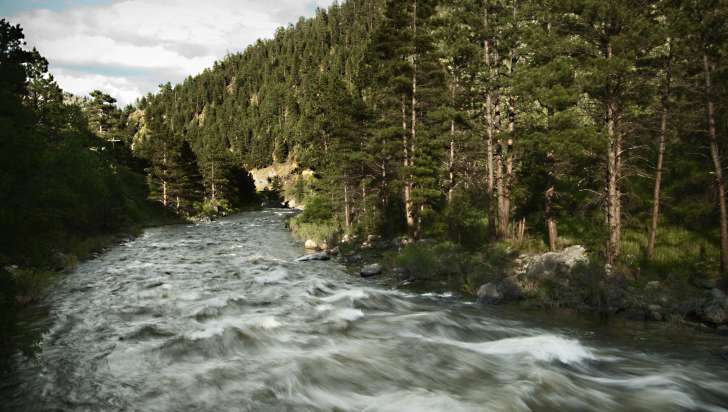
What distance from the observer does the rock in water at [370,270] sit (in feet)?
68.6

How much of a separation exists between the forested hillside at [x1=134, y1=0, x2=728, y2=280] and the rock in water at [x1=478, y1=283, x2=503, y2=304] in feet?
14.0

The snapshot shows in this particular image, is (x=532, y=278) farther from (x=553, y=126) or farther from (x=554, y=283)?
(x=553, y=126)

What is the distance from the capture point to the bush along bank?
13102mm

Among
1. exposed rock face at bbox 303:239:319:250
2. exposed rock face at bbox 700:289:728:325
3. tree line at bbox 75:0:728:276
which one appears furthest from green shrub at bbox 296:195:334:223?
exposed rock face at bbox 700:289:728:325

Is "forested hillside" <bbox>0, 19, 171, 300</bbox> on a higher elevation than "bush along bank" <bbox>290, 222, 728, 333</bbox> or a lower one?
higher

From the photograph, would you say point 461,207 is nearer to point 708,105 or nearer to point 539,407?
point 708,105

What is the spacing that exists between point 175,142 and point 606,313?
6177 cm

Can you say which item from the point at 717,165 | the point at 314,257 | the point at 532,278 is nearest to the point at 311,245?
the point at 314,257

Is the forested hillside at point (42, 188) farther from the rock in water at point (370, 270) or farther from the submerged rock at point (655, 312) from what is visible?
the submerged rock at point (655, 312)

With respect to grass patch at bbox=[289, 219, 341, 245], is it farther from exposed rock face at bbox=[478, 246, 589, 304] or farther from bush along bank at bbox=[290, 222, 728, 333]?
exposed rock face at bbox=[478, 246, 589, 304]

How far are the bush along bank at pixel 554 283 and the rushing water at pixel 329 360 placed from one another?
157cm

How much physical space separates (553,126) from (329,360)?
13.3m

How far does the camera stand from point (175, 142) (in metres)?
63.6

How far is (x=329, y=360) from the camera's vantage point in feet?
33.8
